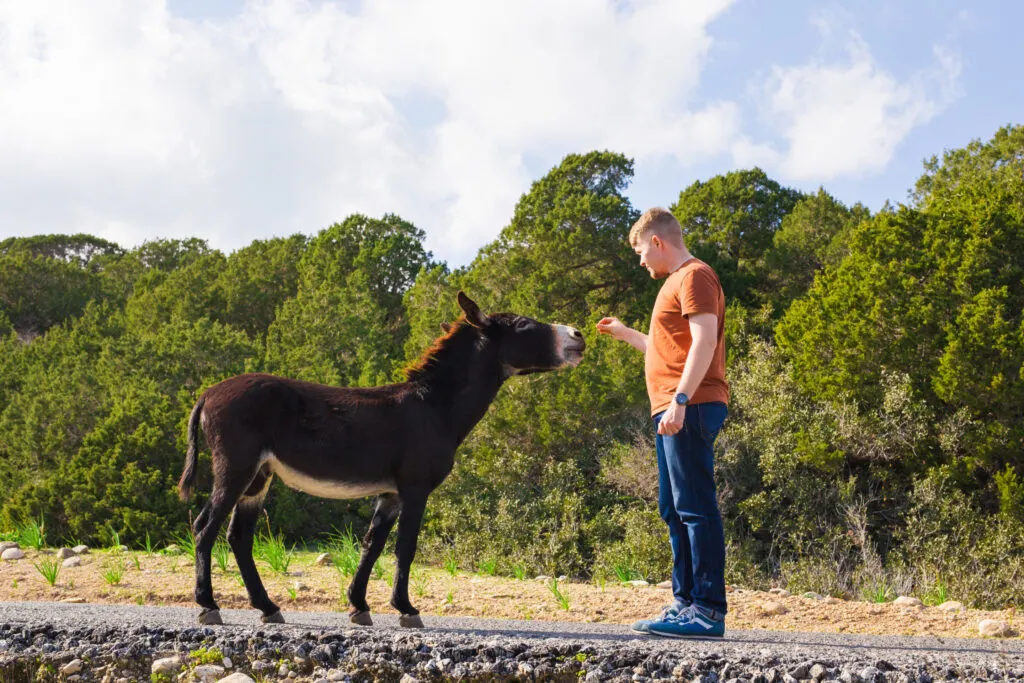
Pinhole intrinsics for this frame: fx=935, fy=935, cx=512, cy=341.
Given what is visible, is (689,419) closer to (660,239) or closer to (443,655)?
(660,239)

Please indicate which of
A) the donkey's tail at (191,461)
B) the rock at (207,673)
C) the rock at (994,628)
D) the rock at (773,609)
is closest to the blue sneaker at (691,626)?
the rock at (207,673)

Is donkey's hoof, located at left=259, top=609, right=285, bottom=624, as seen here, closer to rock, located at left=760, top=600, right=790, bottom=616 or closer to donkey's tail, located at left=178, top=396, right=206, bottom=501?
donkey's tail, located at left=178, top=396, right=206, bottom=501

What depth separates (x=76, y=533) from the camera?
21234 mm

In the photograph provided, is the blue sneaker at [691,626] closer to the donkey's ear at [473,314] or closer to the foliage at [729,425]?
the donkey's ear at [473,314]

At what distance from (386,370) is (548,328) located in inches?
866

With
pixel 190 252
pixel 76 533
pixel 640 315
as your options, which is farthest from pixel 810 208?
pixel 190 252

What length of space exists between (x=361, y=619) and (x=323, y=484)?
35.0 inches

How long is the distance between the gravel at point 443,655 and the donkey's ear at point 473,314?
1850mm

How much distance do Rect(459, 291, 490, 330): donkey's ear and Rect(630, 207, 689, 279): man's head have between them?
3.45 feet

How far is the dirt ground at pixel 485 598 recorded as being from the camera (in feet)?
24.2

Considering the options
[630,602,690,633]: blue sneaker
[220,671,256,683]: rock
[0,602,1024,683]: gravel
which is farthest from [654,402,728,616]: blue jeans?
[220,671,256,683]: rock

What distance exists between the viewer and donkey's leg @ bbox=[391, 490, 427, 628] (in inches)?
216

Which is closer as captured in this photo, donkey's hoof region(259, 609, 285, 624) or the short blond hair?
the short blond hair

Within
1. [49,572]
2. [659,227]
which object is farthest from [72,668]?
[49,572]
